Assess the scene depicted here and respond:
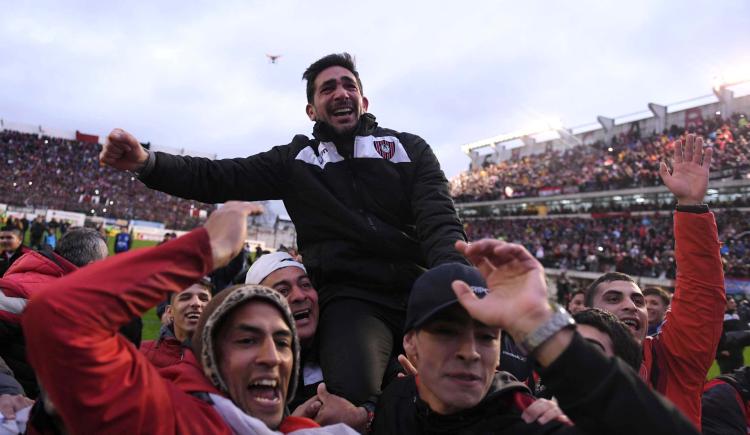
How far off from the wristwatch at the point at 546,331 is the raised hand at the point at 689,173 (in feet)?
5.90

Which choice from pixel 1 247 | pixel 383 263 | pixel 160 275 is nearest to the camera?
pixel 160 275

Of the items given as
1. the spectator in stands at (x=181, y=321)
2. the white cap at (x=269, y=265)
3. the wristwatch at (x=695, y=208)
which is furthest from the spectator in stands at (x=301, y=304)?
the wristwatch at (x=695, y=208)

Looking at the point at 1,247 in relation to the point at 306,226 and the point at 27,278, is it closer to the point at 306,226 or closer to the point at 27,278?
the point at 27,278

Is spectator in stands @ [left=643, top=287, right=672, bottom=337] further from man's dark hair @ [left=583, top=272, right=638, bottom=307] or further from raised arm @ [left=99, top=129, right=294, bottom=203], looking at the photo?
raised arm @ [left=99, top=129, right=294, bottom=203]

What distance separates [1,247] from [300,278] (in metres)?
6.30

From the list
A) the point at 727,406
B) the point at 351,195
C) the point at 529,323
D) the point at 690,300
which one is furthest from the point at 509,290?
the point at 727,406

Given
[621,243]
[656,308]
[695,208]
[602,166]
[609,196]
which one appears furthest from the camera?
[602,166]

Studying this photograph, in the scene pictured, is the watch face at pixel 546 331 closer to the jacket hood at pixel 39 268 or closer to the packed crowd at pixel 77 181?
the jacket hood at pixel 39 268

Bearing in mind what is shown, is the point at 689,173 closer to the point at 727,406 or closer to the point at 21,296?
the point at 727,406

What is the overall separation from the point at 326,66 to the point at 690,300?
2444 millimetres

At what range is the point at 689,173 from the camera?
2.79 m

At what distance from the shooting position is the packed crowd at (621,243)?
26109 millimetres

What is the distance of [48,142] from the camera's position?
177 feet

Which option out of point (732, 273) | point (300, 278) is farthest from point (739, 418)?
point (732, 273)
